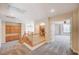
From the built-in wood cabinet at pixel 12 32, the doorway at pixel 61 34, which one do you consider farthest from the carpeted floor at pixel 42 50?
the built-in wood cabinet at pixel 12 32

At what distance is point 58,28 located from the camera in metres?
2.12

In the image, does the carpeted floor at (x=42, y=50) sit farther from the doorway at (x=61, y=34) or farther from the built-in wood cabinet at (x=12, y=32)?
the built-in wood cabinet at (x=12, y=32)

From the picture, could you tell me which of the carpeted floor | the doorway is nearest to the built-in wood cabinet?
the carpeted floor

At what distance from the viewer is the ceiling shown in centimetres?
190

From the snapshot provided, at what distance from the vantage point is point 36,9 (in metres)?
2.00

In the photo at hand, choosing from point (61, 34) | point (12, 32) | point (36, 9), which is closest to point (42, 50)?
point (61, 34)

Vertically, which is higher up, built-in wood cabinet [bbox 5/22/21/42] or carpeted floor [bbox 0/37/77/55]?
built-in wood cabinet [bbox 5/22/21/42]

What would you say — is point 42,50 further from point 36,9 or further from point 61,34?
point 36,9

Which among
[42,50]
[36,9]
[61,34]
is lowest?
[42,50]

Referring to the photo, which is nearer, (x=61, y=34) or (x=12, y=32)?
(x=12, y=32)

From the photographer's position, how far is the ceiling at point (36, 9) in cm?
190

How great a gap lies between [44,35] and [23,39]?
45 centimetres

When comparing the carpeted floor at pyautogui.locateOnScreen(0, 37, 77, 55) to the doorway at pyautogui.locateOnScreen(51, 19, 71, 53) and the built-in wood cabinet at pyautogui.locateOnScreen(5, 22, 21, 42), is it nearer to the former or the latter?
the doorway at pyautogui.locateOnScreen(51, 19, 71, 53)

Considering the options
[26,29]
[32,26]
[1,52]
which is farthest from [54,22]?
[1,52]
